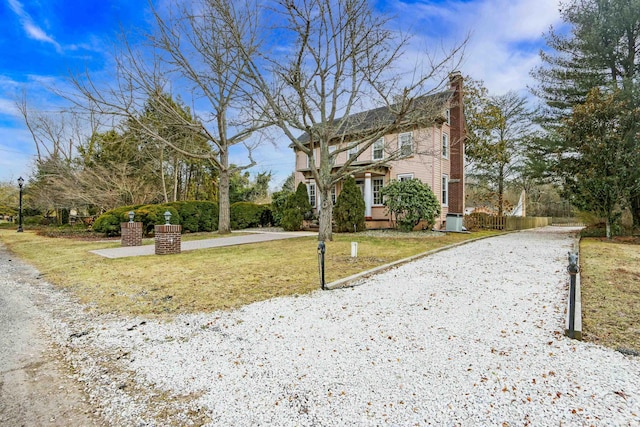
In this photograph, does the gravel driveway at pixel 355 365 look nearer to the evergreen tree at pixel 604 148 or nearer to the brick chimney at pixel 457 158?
the evergreen tree at pixel 604 148

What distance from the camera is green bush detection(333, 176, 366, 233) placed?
50.2 feet

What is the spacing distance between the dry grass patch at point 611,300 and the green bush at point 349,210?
8.78 meters

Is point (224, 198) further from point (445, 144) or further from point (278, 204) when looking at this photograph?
point (445, 144)

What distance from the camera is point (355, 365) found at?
2.79 m

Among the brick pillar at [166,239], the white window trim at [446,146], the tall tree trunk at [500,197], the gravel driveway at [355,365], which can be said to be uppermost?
the white window trim at [446,146]

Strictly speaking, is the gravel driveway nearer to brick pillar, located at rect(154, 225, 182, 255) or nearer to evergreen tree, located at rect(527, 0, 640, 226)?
brick pillar, located at rect(154, 225, 182, 255)

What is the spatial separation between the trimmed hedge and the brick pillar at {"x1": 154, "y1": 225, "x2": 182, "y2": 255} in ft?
22.5

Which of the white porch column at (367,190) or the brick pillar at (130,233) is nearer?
the brick pillar at (130,233)

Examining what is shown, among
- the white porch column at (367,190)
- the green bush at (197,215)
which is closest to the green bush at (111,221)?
the green bush at (197,215)

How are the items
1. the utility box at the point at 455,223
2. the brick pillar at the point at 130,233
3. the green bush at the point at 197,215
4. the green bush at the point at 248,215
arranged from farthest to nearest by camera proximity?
→ the green bush at the point at 248,215
the green bush at the point at 197,215
the utility box at the point at 455,223
the brick pillar at the point at 130,233

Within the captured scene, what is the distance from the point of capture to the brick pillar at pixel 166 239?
8.84 metres

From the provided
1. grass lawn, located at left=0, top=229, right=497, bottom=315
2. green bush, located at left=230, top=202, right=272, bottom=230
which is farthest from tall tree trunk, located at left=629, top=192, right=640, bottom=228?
green bush, located at left=230, top=202, right=272, bottom=230

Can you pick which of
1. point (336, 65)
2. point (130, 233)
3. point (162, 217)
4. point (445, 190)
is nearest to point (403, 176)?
point (445, 190)

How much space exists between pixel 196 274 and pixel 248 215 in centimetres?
1368
